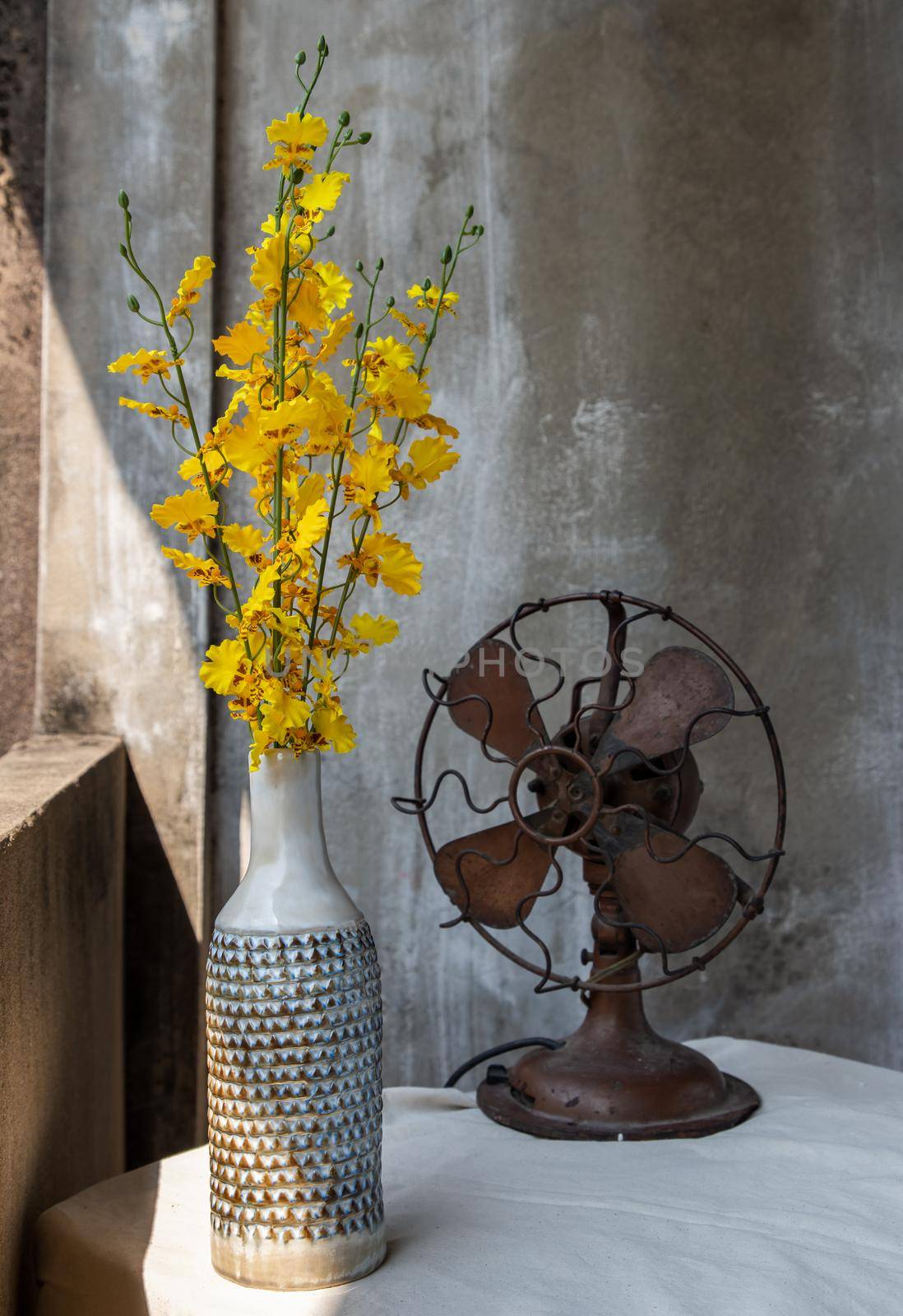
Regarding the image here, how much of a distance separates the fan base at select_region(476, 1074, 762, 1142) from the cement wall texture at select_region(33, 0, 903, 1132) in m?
0.74

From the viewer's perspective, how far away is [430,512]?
9.68 feet

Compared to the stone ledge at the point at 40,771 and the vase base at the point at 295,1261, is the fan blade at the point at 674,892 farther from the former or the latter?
the stone ledge at the point at 40,771

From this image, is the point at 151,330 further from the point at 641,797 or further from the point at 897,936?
the point at 897,936

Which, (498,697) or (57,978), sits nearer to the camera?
(57,978)

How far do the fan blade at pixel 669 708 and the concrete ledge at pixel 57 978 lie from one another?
932 mm

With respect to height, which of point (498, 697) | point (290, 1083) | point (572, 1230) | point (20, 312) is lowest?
point (572, 1230)

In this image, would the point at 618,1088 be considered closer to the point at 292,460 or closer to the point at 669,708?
the point at 669,708

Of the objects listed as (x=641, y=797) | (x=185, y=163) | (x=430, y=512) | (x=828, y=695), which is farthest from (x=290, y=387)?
(x=828, y=695)

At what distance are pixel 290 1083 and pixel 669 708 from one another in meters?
1.00

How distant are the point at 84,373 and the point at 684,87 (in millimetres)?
1634

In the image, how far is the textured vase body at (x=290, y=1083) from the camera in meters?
1.38

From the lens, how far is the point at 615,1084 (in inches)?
82.9

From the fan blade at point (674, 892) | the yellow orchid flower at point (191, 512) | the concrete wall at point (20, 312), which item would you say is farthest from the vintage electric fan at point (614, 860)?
the concrete wall at point (20, 312)

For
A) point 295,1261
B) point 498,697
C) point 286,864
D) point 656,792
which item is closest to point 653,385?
point 498,697
